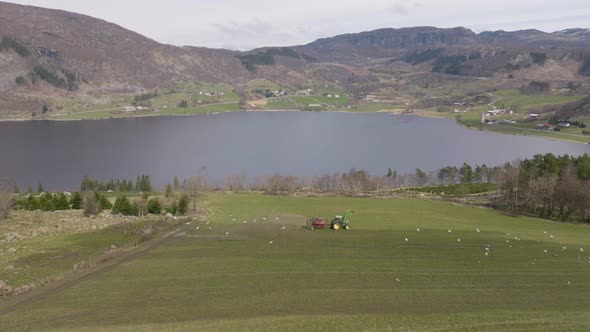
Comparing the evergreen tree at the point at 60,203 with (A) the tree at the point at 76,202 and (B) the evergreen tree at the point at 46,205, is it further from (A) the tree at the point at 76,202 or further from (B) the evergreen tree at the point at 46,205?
(A) the tree at the point at 76,202

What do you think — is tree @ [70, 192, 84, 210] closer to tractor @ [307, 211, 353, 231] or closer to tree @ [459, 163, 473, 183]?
tractor @ [307, 211, 353, 231]

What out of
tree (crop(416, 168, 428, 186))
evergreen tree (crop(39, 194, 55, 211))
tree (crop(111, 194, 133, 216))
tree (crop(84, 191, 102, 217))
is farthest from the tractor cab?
tree (crop(416, 168, 428, 186))

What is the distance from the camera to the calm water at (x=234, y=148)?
96250 mm

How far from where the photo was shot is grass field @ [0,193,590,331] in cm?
2103

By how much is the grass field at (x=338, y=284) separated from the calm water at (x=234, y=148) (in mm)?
54791

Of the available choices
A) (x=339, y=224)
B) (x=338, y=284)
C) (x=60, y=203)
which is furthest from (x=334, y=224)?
(x=60, y=203)

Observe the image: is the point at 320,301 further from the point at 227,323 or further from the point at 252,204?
the point at 252,204

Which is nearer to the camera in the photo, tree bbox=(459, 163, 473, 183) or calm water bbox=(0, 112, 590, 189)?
tree bbox=(459, 163, 473, 183)

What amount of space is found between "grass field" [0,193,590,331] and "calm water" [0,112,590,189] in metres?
54.8

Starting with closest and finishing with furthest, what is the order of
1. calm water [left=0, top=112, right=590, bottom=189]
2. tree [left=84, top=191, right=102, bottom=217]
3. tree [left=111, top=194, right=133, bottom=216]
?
tree [left=84, top=191, right=102, bottom=217] → tree [left=111, top=194, right=133, bottom=216] → calm water [left=0, top=112, right=590, bottom=189]

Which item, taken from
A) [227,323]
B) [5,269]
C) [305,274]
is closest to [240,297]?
[227,323]

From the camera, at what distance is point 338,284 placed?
2569 centimetres

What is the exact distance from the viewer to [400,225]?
41.8m

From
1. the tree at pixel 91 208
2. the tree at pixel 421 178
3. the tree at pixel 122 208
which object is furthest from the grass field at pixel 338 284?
the tree at pixel 421 178
